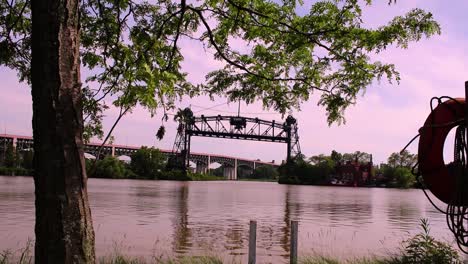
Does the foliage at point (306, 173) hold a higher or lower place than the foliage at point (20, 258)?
higher

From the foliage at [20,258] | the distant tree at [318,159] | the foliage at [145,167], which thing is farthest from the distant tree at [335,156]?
the foliage at [20,258]

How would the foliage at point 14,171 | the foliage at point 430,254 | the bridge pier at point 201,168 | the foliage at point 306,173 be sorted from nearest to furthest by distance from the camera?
the foliage at point 430,254 < the foliage at point 14,171 < the foliage at point 306,173 < the bridge pier at point 201,168

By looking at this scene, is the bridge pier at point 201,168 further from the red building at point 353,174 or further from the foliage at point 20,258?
the foliage at point 20,258

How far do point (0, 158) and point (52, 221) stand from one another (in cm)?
12596

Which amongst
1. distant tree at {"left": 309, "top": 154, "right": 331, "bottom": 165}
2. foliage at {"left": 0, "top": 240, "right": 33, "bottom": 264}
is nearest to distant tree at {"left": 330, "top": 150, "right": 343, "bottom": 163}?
distant tree at {"left": 309, "top": 154, "right": 331, "bottom": 165}

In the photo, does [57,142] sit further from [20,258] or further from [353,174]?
[353,174]

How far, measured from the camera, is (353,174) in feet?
474

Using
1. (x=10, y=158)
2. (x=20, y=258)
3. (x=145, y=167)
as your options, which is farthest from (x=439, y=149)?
(x=145, y=167)

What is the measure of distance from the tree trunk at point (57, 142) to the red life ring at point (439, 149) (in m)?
3.99

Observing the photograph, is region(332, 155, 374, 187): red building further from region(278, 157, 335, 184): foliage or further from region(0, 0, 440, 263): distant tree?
region(0, 0, 440, 263): distant tree

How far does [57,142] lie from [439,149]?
4.32 metres

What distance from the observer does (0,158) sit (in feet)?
389

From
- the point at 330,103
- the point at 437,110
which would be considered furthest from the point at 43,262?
the point at 437,110

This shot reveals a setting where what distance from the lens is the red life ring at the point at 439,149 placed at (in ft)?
19.5
